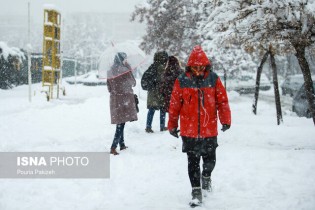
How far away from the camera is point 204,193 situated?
15.0 ft

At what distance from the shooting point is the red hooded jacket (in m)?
4.11

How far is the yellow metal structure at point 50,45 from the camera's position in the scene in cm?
1510

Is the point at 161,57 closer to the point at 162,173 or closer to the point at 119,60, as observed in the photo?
the point at 119,60

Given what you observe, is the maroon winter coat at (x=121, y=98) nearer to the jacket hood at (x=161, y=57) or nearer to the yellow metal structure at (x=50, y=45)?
the jacket hood at (x=161, y=57)

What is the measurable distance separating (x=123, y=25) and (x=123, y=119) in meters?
177

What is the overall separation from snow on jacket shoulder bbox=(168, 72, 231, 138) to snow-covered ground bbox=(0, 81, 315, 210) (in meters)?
0.94

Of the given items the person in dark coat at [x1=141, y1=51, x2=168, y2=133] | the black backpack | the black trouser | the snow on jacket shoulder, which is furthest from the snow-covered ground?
the black backpack

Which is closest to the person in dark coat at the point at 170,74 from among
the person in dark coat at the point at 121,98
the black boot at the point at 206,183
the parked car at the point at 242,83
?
the person in dark coat at the point at 121,98

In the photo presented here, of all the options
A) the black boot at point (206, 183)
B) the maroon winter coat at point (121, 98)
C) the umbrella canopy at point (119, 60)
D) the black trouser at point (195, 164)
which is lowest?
the black boot at point (206, 183)

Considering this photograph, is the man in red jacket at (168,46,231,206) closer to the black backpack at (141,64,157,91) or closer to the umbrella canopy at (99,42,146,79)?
the umbrella canopy at (99,42,146,79)

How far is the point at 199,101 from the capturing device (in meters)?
4.11

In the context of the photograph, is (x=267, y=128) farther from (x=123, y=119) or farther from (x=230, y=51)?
(x=230, y=51)

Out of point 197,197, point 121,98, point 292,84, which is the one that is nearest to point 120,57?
point 121,98

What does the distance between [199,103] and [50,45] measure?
1266 centimetres
